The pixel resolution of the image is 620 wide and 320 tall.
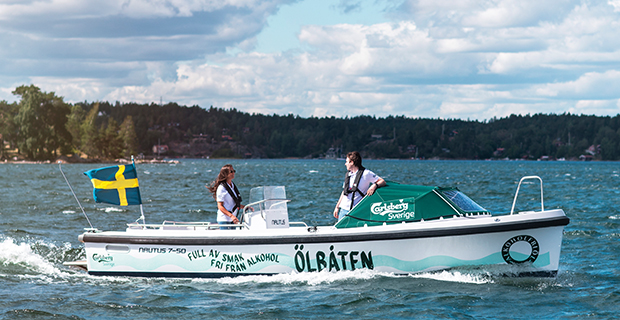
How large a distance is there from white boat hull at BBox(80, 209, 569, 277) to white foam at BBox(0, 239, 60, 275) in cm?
210

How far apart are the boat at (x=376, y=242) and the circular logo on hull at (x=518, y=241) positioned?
0.05 feet

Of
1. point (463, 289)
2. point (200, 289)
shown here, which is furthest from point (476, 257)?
point (200, 289)

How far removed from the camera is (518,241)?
10.1 meters

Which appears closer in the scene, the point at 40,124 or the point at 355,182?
the point at 355,182

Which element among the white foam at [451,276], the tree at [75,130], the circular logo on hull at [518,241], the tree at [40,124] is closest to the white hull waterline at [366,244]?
the circular logo on hull at [518,241]

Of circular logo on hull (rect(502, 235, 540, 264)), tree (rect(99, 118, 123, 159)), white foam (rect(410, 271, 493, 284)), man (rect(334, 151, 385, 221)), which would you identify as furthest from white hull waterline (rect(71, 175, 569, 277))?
tree (rect(99, 118, 123, 159))

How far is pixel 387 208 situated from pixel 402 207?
0.80ft

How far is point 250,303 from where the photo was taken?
371 inches

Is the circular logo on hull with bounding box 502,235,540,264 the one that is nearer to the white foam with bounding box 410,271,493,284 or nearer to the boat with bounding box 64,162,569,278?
the boat with bounding box 64,162,569,278

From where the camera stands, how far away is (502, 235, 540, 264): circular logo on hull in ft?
33.0

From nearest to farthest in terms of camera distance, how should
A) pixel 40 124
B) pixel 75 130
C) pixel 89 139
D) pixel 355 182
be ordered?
pixel 355 182 → pixel 40 124 → pixel 89 139 → pixel 75 130

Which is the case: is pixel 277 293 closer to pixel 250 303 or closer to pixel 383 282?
pixel 250 303

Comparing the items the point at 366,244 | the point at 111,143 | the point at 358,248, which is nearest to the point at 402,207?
the point at 366,244

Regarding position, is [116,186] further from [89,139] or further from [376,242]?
[89,139]
